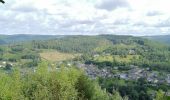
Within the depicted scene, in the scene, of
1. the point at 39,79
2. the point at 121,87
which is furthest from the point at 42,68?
the point at 121,87

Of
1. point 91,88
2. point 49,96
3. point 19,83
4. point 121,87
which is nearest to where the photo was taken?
point 49,96

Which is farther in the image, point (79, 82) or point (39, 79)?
point (79, 82)

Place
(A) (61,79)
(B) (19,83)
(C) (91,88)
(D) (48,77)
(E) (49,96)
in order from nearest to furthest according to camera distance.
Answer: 1. (E) (49,96)
2. (A) (61,79)
3. (D) (48,77)
4. (B) (19,83)
5. (C) (91,88)

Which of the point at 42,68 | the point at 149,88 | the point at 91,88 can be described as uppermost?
the point at 42,68

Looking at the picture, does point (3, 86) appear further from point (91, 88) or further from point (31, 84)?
point (91, 88)

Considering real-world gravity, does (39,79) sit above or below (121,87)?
above

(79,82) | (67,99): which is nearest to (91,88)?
(79,82)

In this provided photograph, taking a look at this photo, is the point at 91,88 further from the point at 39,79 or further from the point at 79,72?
the point at 39,79
